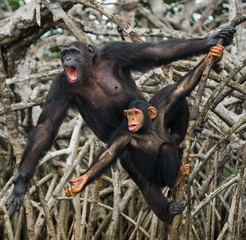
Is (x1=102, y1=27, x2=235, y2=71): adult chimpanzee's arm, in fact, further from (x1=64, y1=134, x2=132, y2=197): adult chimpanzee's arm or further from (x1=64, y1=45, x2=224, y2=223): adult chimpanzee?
(x1=64, y1=134, x2=132, y2=197): adult chimpanzee's arm

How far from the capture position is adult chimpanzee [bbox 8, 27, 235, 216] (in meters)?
6.07

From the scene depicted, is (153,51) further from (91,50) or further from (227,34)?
(227,34)

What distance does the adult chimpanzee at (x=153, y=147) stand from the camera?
5824 millimetres

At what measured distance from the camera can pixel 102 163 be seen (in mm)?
5715

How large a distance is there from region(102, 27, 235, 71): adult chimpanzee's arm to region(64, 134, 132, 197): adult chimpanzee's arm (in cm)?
80

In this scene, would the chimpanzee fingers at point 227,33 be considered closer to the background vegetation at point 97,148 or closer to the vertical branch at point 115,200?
the background vegetation at point 97,148

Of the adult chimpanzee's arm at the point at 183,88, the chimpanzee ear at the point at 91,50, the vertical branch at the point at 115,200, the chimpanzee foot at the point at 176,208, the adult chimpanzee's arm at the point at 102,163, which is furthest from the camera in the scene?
the vertical branch at the point at 115,200

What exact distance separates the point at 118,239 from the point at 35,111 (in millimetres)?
2313

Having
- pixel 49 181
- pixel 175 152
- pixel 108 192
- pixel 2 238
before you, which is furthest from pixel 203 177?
pixel 175 152

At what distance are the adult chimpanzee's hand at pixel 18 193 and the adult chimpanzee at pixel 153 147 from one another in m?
0.66

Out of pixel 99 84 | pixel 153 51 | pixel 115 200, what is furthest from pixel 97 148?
pixel 153 51

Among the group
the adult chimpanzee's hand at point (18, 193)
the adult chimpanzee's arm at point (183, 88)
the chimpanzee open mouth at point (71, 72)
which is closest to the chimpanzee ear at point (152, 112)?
the adult chimpanzee's arm at point (183, 88)

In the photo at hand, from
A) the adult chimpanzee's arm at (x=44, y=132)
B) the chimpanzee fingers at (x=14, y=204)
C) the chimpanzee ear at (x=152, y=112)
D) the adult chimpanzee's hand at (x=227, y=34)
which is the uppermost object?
the adult chimpanzee's hand at (x=227, y=34)

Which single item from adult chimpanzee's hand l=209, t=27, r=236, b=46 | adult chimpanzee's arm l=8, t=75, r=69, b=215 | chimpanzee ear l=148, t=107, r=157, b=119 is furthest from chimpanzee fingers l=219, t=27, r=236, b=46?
adult chimpanzee's arm l=8, t=75, r=69, b=215
